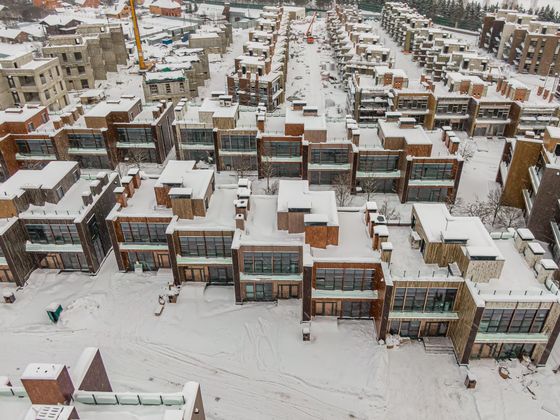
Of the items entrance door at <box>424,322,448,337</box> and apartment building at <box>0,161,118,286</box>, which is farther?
apartment building at <box>0,161,118,286</box>

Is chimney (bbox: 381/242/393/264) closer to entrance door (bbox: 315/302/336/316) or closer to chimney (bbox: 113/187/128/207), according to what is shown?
entrance door (bbox: 315/302/336/316)

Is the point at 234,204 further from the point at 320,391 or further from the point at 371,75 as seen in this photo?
the point at 371,75

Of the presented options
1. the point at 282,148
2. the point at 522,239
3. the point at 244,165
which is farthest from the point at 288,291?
the point at 244,165

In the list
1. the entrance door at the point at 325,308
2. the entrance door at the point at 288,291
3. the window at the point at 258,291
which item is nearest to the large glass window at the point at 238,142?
the window at the point at 258,291

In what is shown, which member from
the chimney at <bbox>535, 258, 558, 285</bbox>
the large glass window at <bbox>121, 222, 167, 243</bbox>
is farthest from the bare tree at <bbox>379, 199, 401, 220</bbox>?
the large glass window at <bbox>121, 222, 167, 243</bbox>

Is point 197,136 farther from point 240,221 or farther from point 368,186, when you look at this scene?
point 240,221

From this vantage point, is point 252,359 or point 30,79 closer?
point 252,359
